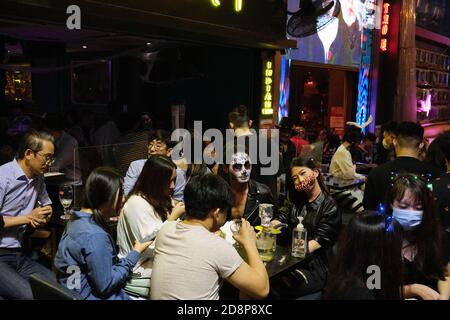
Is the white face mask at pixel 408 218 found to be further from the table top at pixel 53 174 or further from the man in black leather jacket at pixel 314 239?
the table top at pixel 53 174

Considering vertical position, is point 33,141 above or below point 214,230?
above

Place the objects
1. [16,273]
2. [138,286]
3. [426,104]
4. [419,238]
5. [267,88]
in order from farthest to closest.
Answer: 1. [426,104]
2. [267,88]
3. [16,273]
4. [138,286]
5. [419,238]

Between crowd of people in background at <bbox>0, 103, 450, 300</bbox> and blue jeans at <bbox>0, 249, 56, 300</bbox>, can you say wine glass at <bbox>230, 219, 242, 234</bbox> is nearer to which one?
crowd of people in background at <bbox>0, 103, 450, 300</bbox>

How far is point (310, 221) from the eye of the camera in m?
3.72

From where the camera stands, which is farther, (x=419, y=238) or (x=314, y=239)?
(x=314, y=239)

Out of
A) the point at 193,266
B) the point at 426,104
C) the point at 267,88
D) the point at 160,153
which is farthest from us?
the point at 426,104

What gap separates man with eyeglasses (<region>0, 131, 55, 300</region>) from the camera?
3.39 m

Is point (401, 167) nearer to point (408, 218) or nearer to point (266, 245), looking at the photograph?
point (408, 218)

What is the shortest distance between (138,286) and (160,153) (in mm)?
2312

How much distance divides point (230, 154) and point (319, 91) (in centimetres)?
924

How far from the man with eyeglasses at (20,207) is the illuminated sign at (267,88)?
5242 millimetres

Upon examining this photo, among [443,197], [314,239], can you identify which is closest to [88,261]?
[314,239]

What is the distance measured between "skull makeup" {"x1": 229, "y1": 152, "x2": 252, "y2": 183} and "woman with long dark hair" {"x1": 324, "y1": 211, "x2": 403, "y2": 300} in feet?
5.70

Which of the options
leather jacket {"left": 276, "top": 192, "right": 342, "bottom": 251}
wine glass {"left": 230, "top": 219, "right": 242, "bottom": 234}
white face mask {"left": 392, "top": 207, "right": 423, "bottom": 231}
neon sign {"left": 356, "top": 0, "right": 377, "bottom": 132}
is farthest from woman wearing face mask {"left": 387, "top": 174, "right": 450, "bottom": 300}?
neon sign {"left": 356, "top": 0, "right": 377, "bottom": 132}
